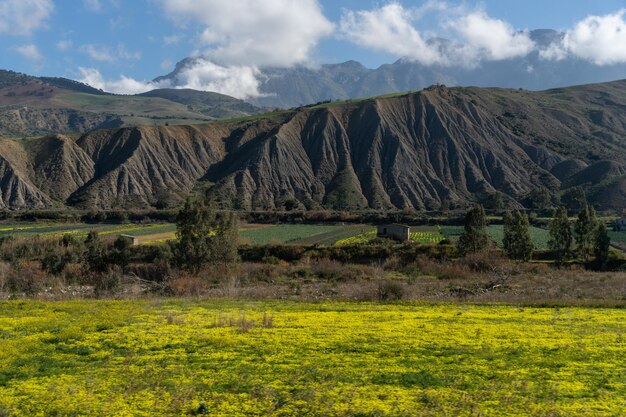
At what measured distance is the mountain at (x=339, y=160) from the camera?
125 meters

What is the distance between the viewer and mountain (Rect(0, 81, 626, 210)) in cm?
12500

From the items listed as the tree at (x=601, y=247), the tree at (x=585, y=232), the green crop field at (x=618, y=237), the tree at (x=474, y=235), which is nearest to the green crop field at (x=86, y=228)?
the tree at (x=474, y=235)

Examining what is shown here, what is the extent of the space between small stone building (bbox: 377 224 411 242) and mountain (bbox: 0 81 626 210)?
4396cm

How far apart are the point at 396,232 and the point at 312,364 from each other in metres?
62.1

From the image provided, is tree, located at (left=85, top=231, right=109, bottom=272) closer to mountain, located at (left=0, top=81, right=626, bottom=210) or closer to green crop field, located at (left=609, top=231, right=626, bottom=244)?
green crop field, located at (left=609, top=231, right=626, bottom=244)

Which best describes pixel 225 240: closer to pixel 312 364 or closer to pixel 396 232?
pixel 312 364

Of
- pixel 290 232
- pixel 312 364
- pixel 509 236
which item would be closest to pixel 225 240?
pixel 509 236

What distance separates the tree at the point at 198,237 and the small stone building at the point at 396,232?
33.6m

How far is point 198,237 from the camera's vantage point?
1730 inches

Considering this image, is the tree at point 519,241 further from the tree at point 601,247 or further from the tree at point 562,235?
the tree at point 601,247

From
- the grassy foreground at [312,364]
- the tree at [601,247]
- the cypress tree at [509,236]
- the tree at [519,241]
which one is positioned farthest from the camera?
the cypress tree at [509,236]

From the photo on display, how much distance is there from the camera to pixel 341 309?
81.2 feet

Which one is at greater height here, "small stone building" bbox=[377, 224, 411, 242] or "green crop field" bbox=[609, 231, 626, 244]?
"small stone building" bbox=[377, 224, 411, 242]

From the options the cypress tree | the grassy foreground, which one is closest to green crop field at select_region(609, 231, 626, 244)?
the cypress tree
